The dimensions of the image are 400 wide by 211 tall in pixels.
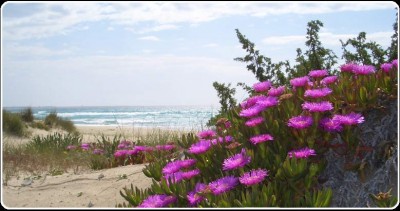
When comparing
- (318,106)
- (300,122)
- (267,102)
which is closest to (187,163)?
(267,102)

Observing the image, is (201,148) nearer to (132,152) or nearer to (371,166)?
(371,166)

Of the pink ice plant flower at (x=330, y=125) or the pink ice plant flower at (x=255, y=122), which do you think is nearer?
the pink ice plant flower at (x=330, y=125)

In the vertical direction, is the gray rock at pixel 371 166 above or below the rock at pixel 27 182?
above

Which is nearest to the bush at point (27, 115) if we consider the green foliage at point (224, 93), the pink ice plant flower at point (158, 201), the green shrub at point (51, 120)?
the green shrub at point (51, 120)

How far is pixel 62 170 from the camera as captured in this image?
5699mm

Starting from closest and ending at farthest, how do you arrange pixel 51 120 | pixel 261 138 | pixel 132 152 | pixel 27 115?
1. pixel 261 138
2. pixel 132 152
3. pixel 27 115
4. pixel 51 120

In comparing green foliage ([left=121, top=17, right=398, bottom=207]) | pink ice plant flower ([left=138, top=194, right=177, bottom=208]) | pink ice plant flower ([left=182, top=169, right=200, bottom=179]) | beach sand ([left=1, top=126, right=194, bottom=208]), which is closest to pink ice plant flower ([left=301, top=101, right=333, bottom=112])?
green foliage ([left=121, top=17, right=398, bottom=207])

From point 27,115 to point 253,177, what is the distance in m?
15.8

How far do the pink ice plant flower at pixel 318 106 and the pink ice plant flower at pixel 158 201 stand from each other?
0.97m

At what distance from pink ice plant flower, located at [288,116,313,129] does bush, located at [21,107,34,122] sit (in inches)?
610

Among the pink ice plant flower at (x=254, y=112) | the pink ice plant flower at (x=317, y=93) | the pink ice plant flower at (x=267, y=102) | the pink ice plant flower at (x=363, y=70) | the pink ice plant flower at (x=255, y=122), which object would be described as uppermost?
the pink ice plant flower at (x=363, y=70)

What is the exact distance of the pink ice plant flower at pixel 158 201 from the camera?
8.41ft

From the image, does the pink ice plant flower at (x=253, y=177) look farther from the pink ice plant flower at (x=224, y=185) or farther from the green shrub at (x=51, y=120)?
the green shrub at (x=51, y=120)

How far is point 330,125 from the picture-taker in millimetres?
2758
